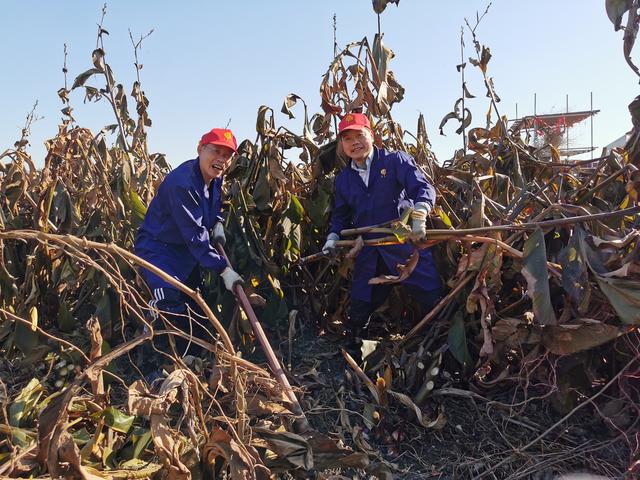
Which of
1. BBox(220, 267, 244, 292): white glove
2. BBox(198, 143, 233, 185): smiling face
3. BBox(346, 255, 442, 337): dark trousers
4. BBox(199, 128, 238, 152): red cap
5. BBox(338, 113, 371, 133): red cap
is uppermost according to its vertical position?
BBox(338, 113, 371, 133): red cap

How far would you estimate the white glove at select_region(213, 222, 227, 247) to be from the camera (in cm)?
271

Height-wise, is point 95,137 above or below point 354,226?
above

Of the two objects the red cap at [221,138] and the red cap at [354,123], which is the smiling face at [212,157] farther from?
the red cap at [354,123]

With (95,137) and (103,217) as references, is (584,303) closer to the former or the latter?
(103,217)

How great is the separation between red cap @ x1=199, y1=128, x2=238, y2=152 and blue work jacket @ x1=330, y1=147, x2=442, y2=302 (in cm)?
57

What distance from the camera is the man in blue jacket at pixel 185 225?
2.45 metres

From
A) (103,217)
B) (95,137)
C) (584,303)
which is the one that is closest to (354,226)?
(584,303)

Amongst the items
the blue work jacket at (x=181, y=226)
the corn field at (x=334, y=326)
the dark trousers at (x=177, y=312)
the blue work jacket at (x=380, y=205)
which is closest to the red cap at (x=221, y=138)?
the blue work jacket at (x=181, y=226)

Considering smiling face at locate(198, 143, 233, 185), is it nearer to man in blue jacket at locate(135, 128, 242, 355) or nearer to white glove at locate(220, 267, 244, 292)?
man in blue jacket at locate(135, 128, 242, 355)

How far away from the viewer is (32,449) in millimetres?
1456

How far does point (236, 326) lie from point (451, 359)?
3.31 feet

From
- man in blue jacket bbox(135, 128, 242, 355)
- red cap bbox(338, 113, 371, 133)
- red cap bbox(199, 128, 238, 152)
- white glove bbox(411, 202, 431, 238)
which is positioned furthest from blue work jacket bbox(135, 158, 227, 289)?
white glove bbox(411, 202, 431, 238)

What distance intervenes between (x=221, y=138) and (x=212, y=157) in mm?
102

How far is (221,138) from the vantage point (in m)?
2.52
